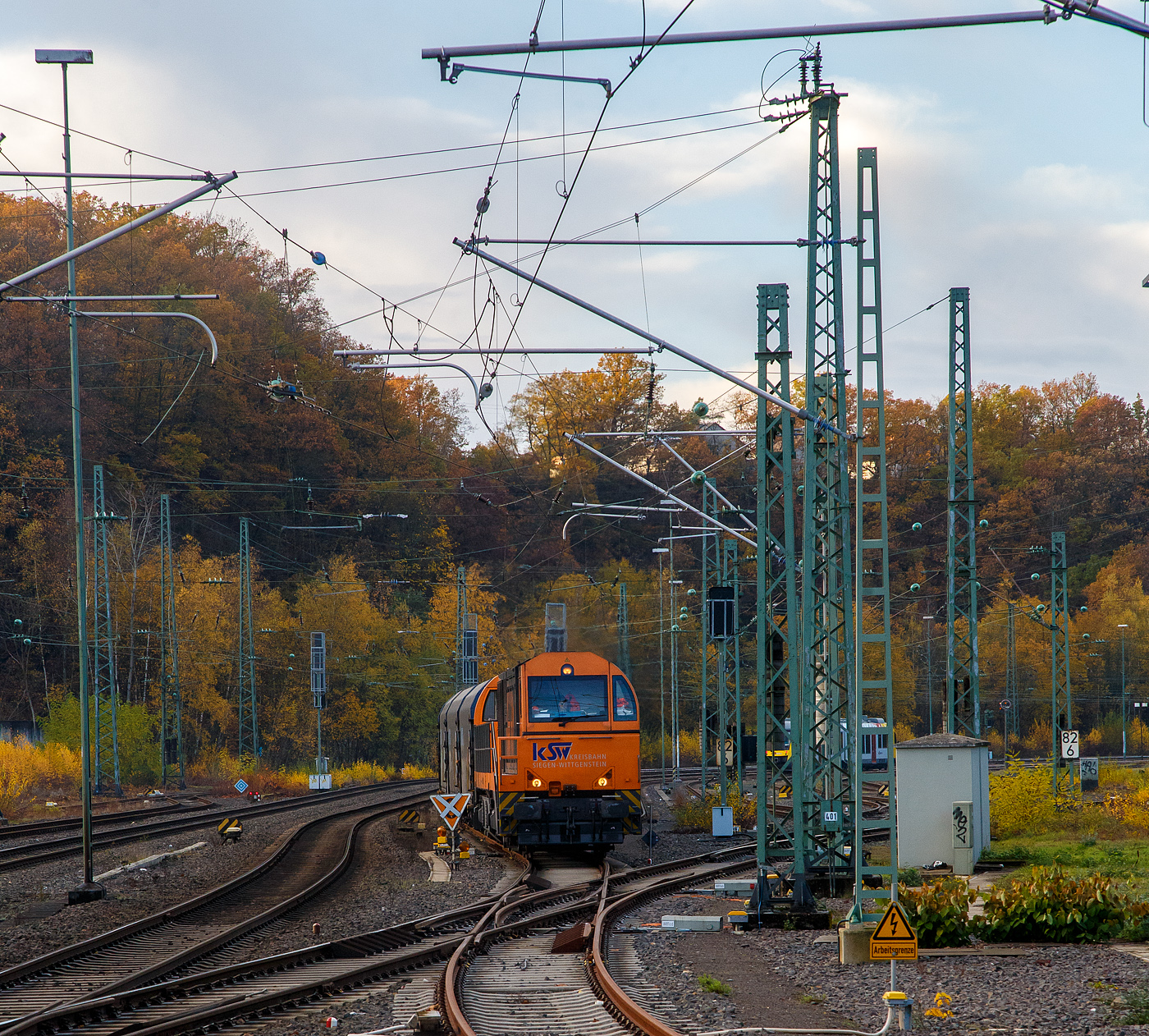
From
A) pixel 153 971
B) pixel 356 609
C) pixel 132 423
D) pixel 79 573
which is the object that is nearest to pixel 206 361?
pixel 132 423

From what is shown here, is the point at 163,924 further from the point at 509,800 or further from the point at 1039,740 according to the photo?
the point at 1039,740

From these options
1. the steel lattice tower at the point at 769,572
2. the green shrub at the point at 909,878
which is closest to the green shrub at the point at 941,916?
the steel lattice tower at the point at 769,572

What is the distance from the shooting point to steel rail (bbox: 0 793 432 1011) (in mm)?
12430

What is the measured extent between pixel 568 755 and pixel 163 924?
9.22m

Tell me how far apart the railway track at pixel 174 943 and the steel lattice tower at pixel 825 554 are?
7225 mm

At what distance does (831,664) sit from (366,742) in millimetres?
63723

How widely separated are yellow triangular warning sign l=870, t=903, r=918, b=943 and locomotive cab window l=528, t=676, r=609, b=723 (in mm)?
13570

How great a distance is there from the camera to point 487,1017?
35.4 ft

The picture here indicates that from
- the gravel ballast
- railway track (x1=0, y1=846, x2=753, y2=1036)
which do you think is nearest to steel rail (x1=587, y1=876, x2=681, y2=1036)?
railway track (x1=0, y1=846, x2=753, y2=1036)

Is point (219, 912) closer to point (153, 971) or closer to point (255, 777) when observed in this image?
point (153, 971)

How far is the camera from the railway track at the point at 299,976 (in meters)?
10.4

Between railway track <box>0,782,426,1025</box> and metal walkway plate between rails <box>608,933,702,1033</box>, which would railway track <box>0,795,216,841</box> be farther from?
metal walkway plate between rails <box>608,933,702,1033</box>

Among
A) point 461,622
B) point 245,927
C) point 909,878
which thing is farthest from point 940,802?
point 461,622

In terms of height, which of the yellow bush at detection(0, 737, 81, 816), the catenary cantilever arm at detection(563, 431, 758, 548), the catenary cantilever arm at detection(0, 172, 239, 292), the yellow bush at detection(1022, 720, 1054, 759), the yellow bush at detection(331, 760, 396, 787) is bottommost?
the yellow bush at detection(1022, 720, 1054, 759)
